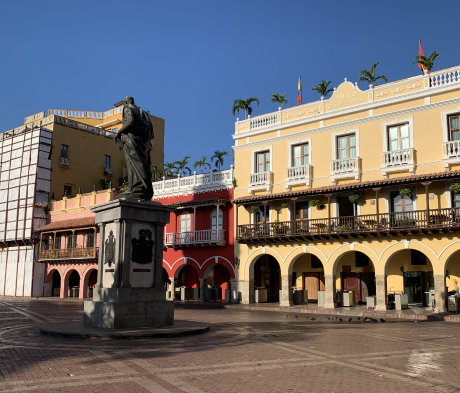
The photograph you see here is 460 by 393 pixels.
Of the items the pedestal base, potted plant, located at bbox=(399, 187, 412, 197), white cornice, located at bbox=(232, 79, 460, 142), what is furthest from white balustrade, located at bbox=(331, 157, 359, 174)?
the pedestal base

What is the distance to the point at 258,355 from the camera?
9961 millimetres

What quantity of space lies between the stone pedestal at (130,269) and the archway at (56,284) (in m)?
31.4

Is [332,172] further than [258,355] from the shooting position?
Yes

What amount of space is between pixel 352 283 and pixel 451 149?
10157mm

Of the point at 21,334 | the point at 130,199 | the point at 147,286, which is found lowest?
the point at 21,334

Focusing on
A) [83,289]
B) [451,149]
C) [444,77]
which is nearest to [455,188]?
[451,149]

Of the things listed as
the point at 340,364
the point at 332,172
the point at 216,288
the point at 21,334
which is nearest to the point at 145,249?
the point at 21,334

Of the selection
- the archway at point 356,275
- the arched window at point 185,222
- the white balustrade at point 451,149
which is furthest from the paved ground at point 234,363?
the arched window at point 185,222

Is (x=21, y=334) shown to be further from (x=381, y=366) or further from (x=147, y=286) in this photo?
(x=381, y=366)

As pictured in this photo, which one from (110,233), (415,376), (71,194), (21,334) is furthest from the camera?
(71,194)

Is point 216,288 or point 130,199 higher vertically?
point 130,199

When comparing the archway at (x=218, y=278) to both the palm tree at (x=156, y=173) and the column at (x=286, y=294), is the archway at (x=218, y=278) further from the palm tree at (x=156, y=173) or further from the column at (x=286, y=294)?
the palm tree at (x=156, y=173)

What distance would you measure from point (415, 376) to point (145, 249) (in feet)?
27.0

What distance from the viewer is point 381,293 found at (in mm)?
24484
